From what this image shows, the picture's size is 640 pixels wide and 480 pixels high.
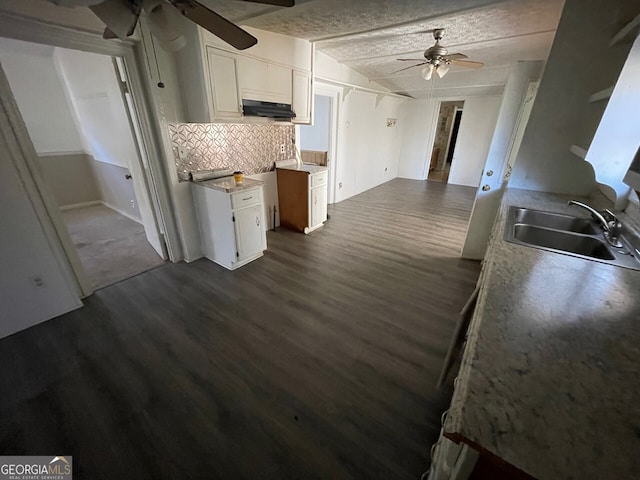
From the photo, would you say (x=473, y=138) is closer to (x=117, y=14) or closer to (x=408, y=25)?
(x=408, y=25)

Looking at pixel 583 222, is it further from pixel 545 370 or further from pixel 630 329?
pixel 545 370

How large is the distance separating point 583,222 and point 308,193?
8.90ft

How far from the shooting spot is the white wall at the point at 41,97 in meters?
3.68

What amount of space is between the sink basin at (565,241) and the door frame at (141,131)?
3057 millimetres

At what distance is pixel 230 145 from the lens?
10.0ft

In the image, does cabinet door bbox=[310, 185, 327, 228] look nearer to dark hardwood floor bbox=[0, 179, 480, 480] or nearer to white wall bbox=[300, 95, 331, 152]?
dark hardwood floor bbox=[0, 179, 480, 480]

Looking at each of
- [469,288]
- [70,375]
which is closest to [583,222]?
[469,288]

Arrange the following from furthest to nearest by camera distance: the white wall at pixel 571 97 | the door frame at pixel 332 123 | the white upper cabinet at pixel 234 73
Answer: the door frame at pixel 332 123 → the white upper cabinet at pixel 234 73 → the white wall at pixel 571 97

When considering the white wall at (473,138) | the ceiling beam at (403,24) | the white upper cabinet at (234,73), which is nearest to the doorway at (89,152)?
the white upper cabinet at (234,73)

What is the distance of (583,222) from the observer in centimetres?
174

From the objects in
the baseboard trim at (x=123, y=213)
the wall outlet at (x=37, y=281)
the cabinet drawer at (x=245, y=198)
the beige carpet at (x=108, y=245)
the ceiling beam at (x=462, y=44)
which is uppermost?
the ceiling beam at (x=462, y=44)

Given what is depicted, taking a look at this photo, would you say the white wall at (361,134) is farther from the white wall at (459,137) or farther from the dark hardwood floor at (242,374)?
the dark hardwood floor at (242,374)

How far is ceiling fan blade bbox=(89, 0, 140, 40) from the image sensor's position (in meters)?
1.13

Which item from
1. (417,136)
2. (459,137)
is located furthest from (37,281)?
(459,137)
